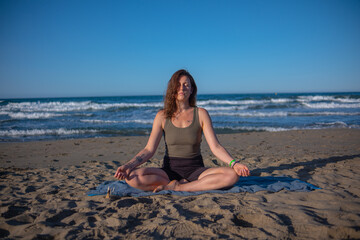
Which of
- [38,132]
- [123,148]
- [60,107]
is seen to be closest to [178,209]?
[123,148]

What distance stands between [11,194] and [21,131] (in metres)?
8.49

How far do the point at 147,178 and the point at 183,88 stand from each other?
1346mm

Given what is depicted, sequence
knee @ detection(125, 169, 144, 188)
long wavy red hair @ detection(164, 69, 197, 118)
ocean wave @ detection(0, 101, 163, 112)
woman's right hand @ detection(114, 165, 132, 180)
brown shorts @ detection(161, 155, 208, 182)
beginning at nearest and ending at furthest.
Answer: woman's right hand @ detection(114, 165, 132, 180) < knee @ detection(125, 169, 144, 188) < brown shorts @ detection(161, 155, 208, 182) < long wavy red hair @ detection(164, 69, 197, 118) < ocean wave @ detection(0, 101, 163, 112)

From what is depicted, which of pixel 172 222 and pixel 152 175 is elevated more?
pixel 152 175

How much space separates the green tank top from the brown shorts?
70 millimetres

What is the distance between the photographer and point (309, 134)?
9.18 meters

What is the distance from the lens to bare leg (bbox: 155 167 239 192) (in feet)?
10.1

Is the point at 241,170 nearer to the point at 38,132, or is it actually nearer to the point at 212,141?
the point at 212,141

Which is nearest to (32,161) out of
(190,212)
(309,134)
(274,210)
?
(190,212)

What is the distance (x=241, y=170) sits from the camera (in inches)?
112

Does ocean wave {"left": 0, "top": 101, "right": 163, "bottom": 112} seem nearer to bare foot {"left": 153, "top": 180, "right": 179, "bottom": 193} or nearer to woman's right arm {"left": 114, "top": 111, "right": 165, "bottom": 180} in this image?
woman's right arm {"left": 114, "top": 111, "right": 165, "bottom": 180}

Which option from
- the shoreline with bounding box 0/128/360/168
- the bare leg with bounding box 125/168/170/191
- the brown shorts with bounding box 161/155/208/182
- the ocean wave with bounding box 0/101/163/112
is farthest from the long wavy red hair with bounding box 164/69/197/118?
the ocean wave with bounding box 0/101/163/112

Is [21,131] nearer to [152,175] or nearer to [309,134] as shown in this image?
[152,175]

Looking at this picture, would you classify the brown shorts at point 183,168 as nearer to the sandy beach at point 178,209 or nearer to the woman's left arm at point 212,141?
the woman's left arm at point 212,141
